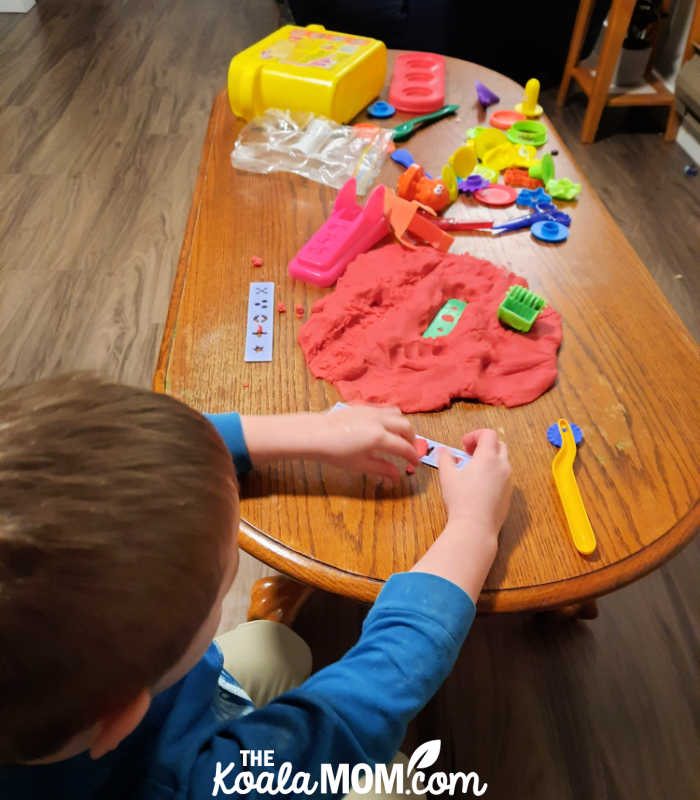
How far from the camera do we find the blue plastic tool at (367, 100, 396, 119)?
1.16 metres

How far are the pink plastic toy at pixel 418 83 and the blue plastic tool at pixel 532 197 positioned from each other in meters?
0.33

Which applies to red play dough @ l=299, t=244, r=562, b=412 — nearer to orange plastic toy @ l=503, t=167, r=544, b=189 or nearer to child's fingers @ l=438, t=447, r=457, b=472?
child's fingers @ l=438, t=447, r=457, b=472

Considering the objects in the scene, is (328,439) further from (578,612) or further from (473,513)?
(578,612)

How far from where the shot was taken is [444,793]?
2.82 feet

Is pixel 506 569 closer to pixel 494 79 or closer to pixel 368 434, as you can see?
pixel 368 434

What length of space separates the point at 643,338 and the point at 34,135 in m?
2.32

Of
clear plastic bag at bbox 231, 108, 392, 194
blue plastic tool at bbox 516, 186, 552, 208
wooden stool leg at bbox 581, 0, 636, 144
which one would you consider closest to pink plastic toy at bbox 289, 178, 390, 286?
clear plastic bag at bbox 231, 108, 392, 194

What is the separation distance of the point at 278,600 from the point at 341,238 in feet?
1.73

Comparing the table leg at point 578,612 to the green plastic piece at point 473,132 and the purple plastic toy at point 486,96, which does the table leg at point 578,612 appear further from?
the purple plastic toy at point 486,96

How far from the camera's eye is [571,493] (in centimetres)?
57

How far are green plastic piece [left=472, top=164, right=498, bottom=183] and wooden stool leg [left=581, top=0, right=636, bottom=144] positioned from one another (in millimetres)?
1332

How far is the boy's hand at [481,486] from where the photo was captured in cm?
54

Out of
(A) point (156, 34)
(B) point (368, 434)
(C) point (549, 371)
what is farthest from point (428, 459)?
(A) point (156, 34)

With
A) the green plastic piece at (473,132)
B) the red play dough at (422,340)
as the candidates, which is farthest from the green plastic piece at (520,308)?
the green plastic piece at (473,132)
